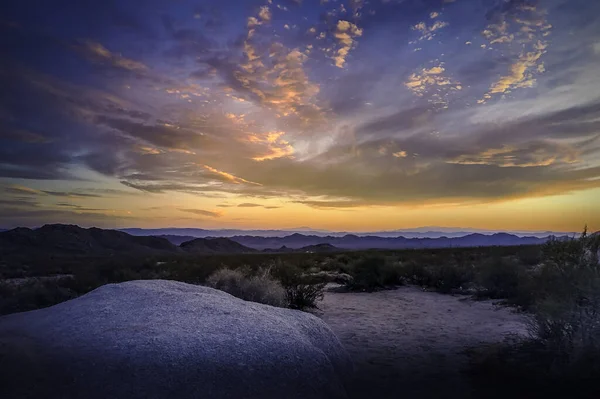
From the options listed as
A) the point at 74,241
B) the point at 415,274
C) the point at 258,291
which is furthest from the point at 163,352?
the point at 74,241

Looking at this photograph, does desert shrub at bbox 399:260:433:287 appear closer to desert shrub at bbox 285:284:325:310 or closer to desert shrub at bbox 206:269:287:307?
desert shrub at bbox 285:284:325:310

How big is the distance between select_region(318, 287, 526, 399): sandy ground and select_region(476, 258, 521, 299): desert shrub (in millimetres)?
940

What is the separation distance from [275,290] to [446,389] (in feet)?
22.1

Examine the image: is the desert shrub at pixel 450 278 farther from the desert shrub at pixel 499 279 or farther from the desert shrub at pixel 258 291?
the desert shrub at pixel 258 291

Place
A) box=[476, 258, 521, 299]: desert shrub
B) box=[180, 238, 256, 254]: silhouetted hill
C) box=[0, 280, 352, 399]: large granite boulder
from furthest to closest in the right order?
box=[180, 238, 256, 254]: silhouetted hill
box=[476, 258, 521, 299]: desert shrub
box=[0, 280, 352, 399]: large granite boulder

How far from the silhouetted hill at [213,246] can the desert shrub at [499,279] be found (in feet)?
280

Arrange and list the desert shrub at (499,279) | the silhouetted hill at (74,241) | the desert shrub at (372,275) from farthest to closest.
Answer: the silhouetted hill at (74,241), the desert shrub at (372,275), the desert shrub at (499,279)

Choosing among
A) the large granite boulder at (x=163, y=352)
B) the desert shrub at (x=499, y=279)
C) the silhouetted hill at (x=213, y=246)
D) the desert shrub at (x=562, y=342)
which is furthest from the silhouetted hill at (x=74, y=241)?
the desert shrub at (x=562, y=342)

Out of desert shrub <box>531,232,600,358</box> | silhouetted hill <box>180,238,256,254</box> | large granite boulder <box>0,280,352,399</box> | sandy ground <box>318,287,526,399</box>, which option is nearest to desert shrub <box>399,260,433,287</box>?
sandy ground <box>318,287,526,399</box>

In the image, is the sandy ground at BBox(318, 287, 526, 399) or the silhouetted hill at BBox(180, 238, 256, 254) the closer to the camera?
the sandy ground at BBox(318, 287, 526, 399)

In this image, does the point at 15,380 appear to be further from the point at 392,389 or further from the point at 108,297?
the point at 392,389

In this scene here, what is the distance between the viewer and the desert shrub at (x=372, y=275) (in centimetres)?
1911

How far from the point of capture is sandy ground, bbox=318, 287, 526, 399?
6734 millimetres

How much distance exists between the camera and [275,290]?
12.6 metres
